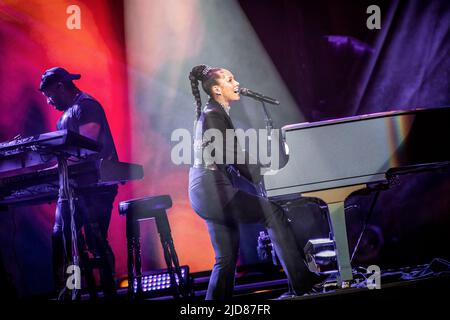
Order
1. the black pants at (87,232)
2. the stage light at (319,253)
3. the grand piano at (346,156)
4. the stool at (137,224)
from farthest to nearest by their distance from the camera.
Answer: the stool at (137,224) → the stage light at (319,253) → the black pants at (87,232) → the grand piano at (346,156)

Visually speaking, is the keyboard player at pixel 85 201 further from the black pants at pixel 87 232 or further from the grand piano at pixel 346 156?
the grand piano at pixel 346 156

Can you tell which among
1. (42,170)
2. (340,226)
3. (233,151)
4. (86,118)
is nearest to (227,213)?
(233,151)

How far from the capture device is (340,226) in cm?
268

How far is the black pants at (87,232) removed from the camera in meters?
2.84

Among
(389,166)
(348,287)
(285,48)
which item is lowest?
(348,287)

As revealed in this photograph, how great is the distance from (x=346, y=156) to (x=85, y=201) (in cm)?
191

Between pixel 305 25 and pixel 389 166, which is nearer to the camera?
pixel 389 166

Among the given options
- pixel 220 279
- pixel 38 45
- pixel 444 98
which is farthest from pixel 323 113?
pixel 38 45

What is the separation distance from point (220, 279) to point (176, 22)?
3.65 metres

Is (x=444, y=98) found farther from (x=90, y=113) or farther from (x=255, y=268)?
(x=90, y=113)

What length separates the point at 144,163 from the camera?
201 inches

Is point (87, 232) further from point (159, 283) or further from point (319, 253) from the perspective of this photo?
point (319, 253)

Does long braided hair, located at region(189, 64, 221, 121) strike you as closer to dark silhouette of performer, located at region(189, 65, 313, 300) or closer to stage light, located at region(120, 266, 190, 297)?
dark silhouette of performer, located at region(189, 65, 313, 300)

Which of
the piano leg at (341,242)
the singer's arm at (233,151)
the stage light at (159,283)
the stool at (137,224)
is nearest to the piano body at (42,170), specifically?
the stool at (137,224)
